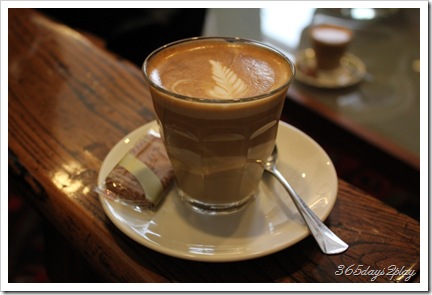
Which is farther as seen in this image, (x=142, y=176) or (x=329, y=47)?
(x=329, y=47)

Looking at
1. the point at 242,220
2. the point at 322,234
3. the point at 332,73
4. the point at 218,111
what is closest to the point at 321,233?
the point at 322,234

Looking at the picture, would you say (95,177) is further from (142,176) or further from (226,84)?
(226,84)

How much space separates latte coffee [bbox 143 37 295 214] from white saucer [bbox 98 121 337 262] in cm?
3

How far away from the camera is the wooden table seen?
0.54m

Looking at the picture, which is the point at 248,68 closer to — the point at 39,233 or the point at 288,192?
the point at 288,192

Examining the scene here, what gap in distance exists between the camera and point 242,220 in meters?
0.60

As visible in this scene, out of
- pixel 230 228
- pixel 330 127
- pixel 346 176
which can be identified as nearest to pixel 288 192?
pixel 230 228

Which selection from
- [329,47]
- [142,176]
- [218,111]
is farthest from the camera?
[329,47]

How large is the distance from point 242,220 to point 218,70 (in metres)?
0.22

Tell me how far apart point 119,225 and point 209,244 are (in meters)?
0.13

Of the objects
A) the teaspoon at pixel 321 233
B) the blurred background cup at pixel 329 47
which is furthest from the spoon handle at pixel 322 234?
the blurred background cup at pixel 329 47

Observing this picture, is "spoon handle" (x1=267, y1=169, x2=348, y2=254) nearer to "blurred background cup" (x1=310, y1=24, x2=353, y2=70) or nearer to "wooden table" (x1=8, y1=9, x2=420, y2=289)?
"wooden table" (x1=8, y1=9, x2=420, y2=289)

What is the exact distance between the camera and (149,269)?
21.4 inches

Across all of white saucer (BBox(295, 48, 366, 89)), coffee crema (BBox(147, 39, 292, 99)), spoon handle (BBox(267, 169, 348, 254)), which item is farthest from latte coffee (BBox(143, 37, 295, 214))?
white saucer (BBox(295, 48, 366, 89))
